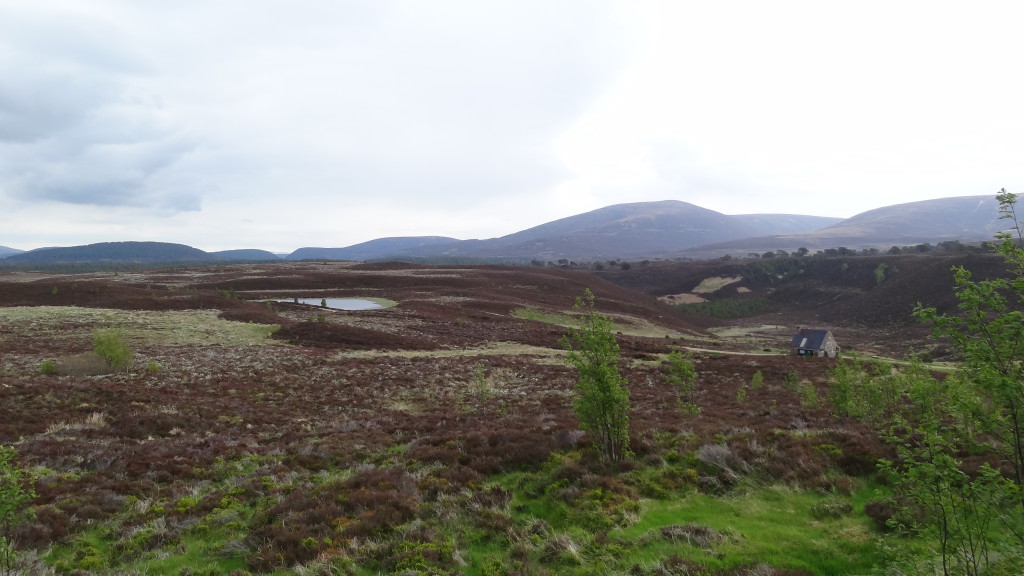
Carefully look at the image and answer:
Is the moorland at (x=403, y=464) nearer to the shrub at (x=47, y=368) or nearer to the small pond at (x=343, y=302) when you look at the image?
the shrub at (x=47, y=368)

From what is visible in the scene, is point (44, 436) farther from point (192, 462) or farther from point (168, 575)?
point (168, 575)

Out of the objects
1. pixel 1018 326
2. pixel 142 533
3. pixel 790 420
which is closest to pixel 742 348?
pixel 790 420

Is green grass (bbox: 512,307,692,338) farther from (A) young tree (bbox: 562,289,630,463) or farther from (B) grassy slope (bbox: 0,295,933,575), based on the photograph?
(B) grassy slope (bbox: 0,295,933,575)

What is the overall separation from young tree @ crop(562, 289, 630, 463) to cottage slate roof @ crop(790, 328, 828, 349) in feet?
142

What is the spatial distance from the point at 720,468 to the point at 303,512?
918 centimetres

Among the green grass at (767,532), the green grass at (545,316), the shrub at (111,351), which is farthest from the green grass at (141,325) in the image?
the green grass at (767,532)

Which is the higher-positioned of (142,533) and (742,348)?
(142,533)

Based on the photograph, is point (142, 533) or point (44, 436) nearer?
point (142, 533)

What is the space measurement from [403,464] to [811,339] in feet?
154

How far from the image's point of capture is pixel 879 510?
793 cm

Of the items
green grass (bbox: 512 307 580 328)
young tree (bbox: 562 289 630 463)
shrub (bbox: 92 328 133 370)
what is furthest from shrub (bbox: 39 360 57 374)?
green grass (bbox: 512 307 580 328)

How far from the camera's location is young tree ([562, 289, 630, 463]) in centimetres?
1104

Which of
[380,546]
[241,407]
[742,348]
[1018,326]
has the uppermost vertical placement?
[1018,326]

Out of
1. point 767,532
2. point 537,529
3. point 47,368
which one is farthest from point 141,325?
point 767,532
